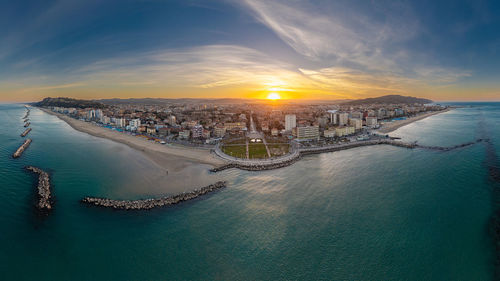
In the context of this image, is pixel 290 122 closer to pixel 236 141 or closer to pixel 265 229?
pixel 236 141

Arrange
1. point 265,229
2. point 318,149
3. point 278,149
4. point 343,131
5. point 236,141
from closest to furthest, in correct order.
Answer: point 265,229 < point 278,149 < point 318,149 < point 236,141 < point 343,131

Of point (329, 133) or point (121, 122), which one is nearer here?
point (329, 133)

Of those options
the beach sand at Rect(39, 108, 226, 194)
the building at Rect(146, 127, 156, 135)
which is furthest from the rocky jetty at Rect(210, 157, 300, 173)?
the building at Rect(146, 127, 156, 135)

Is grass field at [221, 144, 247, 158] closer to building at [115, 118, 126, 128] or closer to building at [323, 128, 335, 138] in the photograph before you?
building at [323, 128, 335, 138]

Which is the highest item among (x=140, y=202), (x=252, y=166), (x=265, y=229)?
(x=252, y=166)

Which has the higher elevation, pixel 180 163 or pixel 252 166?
pixel 180 163

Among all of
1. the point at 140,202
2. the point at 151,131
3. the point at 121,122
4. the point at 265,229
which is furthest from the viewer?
the point at 121,122

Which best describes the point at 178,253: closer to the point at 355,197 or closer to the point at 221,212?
the point at 221,212

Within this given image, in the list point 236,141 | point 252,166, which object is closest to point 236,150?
point 236,141
